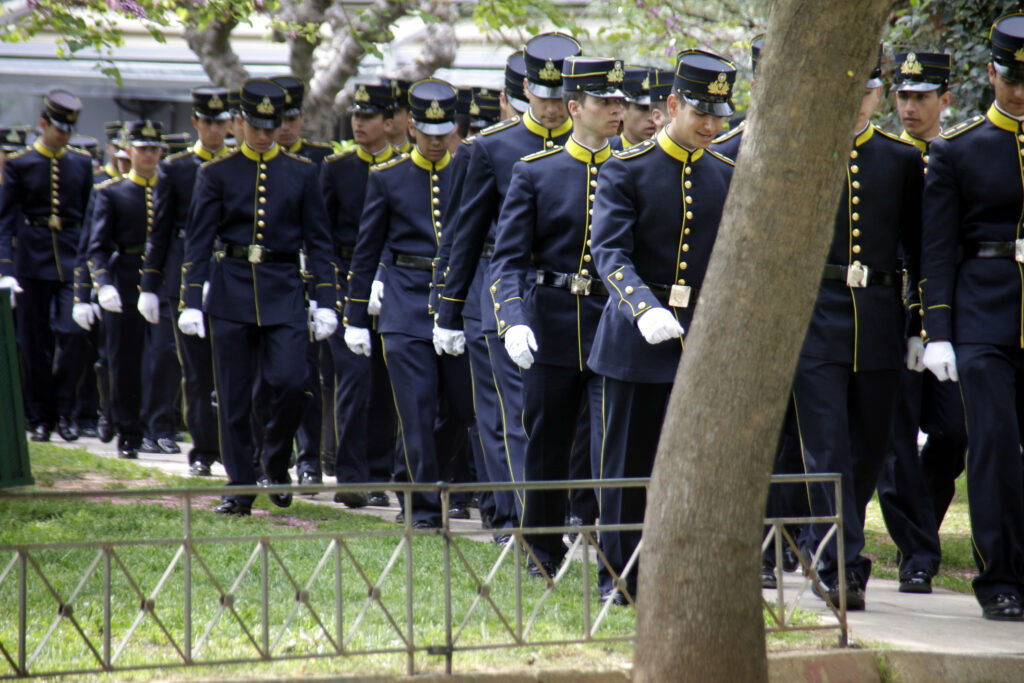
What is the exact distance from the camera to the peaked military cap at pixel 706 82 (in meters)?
5.79

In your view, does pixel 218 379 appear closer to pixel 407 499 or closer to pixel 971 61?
pixel 407 499

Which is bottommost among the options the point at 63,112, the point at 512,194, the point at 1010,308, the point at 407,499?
the point at 407,499

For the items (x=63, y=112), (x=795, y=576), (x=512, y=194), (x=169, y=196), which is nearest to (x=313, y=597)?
(x=512, y=194)

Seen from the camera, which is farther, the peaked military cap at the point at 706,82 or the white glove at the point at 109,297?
the white glove at the point at 109,297

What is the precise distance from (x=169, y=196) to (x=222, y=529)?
3.33m

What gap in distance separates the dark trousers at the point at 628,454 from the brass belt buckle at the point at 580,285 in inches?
24.4

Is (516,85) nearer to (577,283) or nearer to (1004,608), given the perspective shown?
(577,283)

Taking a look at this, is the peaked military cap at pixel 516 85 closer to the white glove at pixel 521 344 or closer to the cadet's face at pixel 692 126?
the cadet's face at pixel 692 126

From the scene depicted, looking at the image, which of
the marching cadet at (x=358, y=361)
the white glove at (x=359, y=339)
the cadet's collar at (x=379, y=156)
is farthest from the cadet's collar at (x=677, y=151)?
the cadet's collar at (x=379, y=156)

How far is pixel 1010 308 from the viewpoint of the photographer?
6027 millimetres

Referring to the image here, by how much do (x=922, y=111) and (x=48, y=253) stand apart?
8.24m

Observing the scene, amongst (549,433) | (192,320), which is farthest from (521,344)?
(192,320)

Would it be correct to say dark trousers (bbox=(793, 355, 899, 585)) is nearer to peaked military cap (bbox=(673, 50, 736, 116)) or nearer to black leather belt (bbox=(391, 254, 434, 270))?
peaked military cap (bbox=(673, 50, 736, 116))

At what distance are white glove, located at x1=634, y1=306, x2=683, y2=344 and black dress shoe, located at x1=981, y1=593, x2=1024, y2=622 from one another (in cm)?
190
